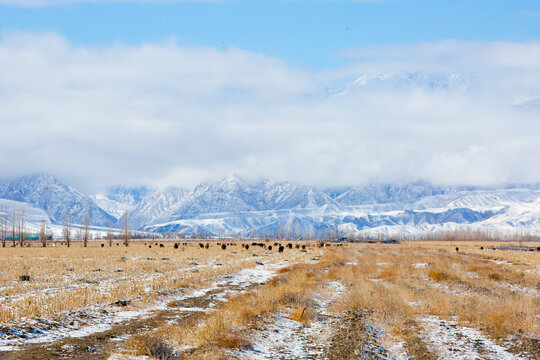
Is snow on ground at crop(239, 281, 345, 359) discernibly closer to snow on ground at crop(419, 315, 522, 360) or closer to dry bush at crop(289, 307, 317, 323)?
dry bush at crop(289, 307, 317, 323)

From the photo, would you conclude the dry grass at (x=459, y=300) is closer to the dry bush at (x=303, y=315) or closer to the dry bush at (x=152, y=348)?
the dry bush at (x=303, y=315)

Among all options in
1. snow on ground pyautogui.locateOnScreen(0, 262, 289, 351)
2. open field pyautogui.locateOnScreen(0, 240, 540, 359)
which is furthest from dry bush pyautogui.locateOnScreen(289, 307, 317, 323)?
snow on ground pyautogui.locateOnScreen(0, 262, 289, 351)

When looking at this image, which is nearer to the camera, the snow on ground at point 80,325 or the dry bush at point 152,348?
the dry bush at point 152,348

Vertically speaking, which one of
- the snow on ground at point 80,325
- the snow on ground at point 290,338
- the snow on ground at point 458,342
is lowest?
the snow on ground at point 458,342

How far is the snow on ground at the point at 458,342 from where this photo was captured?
14.1m

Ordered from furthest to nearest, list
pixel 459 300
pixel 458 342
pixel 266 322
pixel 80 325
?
pixel 459 300 < pixel 266 322 < pixel 80 325 < pixel 458 342

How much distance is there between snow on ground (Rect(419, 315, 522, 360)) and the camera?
14.1 meters

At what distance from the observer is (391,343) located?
50.5 ft

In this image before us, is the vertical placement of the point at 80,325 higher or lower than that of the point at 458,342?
higher

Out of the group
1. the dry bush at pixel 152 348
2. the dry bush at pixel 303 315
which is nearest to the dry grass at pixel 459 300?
the dry bush at pixel 303 315

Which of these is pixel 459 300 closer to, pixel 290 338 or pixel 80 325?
pixel 290 338

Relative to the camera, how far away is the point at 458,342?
1559 centimetres

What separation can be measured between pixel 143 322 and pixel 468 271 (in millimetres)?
31769

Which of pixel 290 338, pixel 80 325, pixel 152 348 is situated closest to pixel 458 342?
pixel 290 338
